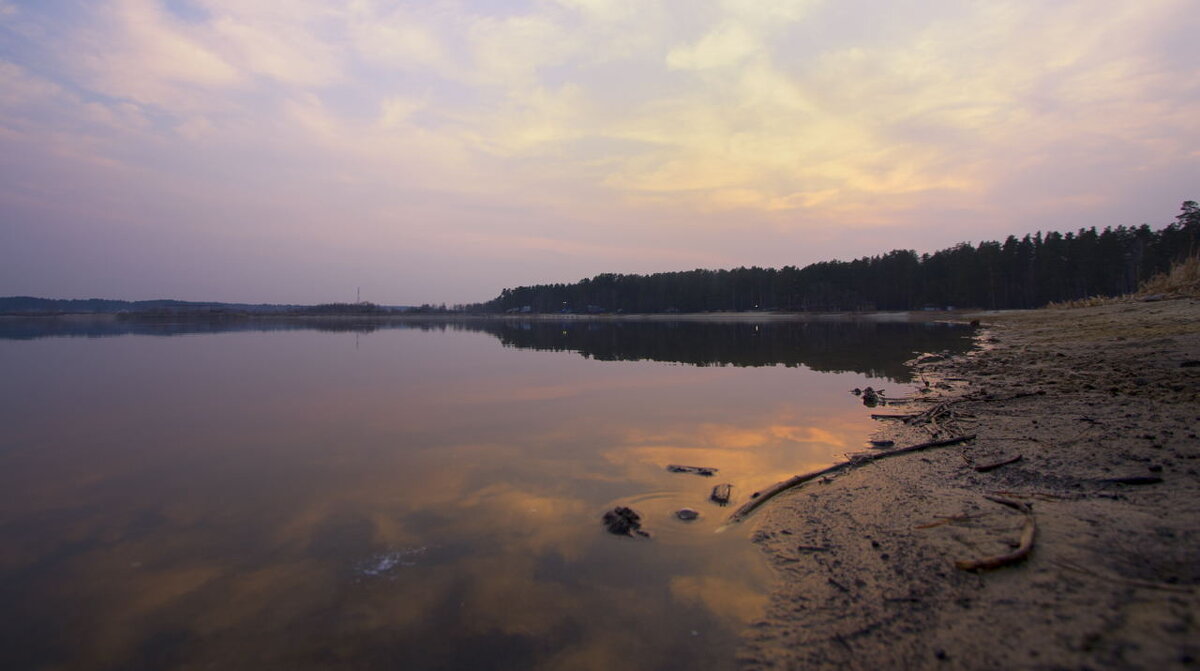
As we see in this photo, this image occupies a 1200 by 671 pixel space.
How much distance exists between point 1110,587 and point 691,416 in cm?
1152

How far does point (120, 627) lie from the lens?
18.2ft

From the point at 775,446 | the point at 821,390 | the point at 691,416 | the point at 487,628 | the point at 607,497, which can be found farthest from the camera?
the point at 821,390

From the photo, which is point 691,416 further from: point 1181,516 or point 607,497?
point 1181,516

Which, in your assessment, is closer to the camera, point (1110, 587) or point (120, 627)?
point (1110, 587)

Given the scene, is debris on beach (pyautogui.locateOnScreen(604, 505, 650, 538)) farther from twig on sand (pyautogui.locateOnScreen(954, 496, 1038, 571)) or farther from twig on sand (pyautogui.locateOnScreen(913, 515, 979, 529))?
twig on sand (pyautogui.locateOnScreen(954, 496, 1038, 571))

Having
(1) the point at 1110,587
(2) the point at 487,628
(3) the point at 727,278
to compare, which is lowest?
(2) the point at 487,628

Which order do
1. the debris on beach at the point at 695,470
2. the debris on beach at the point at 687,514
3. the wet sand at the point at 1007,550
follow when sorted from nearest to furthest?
the wet sand at the point at 1007,550
the debris on beach at the point at 687,514
the debris on beach at the point at 695,470

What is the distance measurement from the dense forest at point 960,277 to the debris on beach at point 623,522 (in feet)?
306

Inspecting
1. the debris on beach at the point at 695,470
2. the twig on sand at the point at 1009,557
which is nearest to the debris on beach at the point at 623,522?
the debris on beach at the point at 695,470

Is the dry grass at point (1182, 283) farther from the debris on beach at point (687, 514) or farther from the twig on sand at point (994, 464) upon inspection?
the debris on beach at point (687, 514)

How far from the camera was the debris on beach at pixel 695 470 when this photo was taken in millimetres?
10305

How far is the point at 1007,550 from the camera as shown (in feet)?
18.5

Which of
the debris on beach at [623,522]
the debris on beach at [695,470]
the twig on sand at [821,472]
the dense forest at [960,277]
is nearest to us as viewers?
the debris on beach at [623,522]

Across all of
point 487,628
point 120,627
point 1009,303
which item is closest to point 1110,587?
point 487,628
